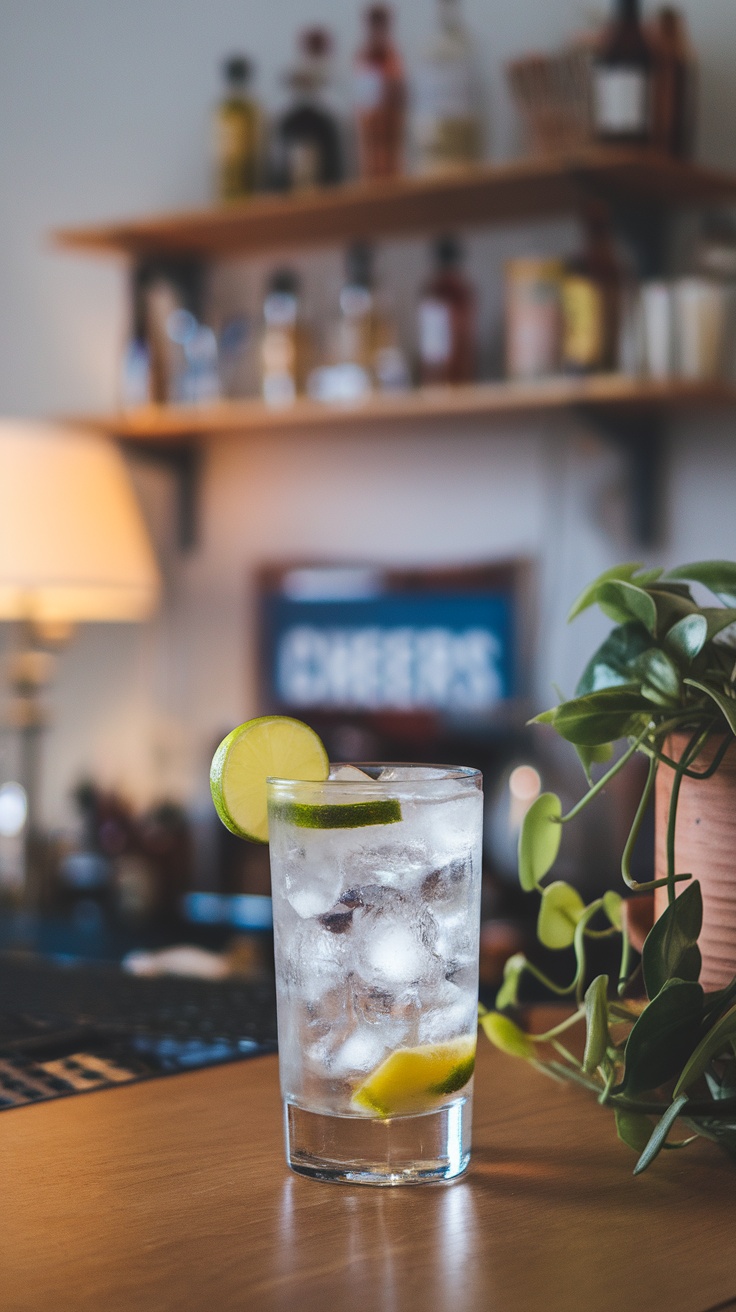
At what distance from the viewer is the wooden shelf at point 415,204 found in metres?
2.28

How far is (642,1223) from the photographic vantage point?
542mm

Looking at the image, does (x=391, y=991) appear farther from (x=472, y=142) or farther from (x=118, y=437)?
(x=118, y=437)

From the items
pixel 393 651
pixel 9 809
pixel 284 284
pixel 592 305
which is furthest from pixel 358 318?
pixel 9 809

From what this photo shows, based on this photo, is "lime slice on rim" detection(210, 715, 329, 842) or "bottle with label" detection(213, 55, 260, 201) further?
"bottle with label" detection(213, 55, 260, 201)

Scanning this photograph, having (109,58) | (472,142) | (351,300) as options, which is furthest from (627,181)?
(109,58)

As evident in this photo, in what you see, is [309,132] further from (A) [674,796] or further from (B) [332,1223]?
(B) [332,1223]

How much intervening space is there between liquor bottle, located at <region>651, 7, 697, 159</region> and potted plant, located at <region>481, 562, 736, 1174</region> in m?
1.79

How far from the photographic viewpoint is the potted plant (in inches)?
22.6

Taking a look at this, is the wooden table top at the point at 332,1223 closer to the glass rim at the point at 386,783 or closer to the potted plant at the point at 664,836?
the potted plant at the point at 664,836

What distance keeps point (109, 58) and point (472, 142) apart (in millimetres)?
999

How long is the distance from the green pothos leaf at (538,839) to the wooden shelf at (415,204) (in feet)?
5.73

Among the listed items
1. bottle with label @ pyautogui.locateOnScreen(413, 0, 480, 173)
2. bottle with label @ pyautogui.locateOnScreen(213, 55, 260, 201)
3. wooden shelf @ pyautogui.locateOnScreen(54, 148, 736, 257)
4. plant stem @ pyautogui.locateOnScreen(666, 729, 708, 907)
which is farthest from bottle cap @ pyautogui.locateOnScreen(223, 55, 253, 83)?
plant stem @ pyautogui.locateOnScreen(666, 729, 708, 907)

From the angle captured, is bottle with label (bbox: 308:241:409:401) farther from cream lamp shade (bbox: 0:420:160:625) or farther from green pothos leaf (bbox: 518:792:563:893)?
green pothos leaf (bbox: 518:792:563:893)

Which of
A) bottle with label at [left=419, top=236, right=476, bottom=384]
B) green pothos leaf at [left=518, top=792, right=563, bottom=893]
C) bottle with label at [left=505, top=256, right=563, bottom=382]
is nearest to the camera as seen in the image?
green pothos leaf at [left=518, top=792, right=563, bottom=893]
